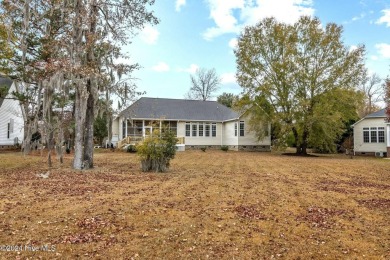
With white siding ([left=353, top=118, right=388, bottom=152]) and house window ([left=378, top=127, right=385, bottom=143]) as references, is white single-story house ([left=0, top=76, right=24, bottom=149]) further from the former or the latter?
house window ([left=378, top=127, right=385, bottom=143])

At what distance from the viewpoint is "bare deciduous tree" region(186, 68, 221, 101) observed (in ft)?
168

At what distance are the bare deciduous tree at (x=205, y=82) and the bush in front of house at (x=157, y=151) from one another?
129 ft

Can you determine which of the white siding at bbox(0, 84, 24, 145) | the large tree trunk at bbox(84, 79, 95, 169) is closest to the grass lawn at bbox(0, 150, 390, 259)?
the large tree trunk at bbox(84, 79, 95, 169)

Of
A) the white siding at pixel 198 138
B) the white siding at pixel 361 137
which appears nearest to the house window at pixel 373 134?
the white siding at pixel 361 137

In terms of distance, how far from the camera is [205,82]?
169 feet

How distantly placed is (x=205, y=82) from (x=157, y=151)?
133ft

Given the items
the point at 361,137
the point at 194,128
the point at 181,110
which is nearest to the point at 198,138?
the point at 194,128

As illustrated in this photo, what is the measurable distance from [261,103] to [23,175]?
2157 cm

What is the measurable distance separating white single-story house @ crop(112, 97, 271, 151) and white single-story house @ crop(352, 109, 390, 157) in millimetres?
8417

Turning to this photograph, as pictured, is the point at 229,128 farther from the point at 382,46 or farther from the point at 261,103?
the point at 382,46

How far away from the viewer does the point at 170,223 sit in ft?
17.4

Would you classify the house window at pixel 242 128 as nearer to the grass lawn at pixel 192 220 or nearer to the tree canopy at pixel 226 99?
the tree canopy at pixel 226 99

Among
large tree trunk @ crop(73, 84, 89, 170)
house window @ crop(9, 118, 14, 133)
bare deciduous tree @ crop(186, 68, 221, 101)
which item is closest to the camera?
large tree trunk @ crop(73, 84, 89, 170)

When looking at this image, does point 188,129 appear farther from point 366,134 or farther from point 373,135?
point 373,135
